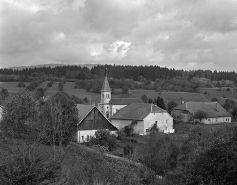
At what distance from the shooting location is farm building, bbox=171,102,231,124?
7294cm

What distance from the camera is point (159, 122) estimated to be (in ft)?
194

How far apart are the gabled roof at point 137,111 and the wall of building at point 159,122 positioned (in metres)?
0.78

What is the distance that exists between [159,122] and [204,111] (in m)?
19.9

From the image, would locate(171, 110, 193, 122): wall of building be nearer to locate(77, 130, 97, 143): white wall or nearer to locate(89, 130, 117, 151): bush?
locate(77, 130, 97, 143): white wall

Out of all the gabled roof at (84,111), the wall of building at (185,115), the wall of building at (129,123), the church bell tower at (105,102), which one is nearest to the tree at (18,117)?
the gabled roof at (84,111)

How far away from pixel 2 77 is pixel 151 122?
8769cm

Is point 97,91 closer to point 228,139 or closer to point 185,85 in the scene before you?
point 185,85

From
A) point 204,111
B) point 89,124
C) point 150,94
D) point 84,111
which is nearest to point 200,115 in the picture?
point 204,111

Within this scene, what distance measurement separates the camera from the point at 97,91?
110 m

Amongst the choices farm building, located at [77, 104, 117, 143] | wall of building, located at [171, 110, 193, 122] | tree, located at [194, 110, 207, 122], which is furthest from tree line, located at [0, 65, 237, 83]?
farm building, located at [77, 104, 117, 143]

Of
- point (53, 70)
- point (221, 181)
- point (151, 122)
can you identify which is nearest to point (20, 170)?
point (221, 181)

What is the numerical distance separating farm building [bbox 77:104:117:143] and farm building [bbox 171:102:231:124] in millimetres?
28714

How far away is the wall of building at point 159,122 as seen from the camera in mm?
57188

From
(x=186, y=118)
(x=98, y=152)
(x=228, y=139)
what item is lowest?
(x=186, y=118)
